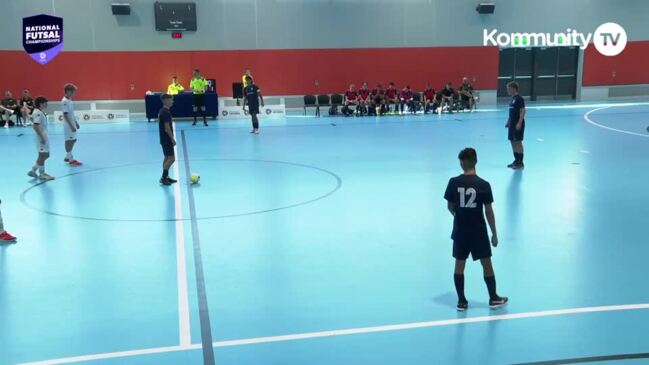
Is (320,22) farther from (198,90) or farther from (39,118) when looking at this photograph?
(39,118)

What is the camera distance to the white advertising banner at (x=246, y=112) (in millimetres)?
25559

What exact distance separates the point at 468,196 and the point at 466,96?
882 inches

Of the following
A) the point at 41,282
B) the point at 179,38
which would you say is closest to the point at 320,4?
the point at 179,38

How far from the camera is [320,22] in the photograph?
27906 mm

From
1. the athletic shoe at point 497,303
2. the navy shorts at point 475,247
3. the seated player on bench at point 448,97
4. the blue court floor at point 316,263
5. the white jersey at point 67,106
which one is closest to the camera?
the blue court floor at point 316,263

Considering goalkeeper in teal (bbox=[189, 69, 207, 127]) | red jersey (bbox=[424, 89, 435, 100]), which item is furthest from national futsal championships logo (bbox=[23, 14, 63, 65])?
red jersey (bbox=[424, 89, 435, 100])

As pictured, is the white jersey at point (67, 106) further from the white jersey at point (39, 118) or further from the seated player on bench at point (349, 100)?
the seated player on bench at point (349, 100)

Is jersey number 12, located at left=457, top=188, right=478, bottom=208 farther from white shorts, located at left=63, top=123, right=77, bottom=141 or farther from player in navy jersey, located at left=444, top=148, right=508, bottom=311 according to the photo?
white shorts, located at left=63, top=123, right=77, bottom=141

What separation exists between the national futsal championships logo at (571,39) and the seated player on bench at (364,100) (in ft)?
24.2

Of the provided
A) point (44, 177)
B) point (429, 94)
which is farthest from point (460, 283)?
point (429, 94)

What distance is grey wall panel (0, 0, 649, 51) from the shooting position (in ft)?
84.5

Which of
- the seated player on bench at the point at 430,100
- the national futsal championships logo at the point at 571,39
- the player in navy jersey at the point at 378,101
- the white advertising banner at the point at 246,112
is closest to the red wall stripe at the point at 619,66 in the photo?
the national futsal championships logo at the point at 571,39

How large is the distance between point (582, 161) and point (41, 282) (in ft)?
37.4

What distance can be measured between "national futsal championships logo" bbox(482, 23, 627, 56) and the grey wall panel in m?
0.30
